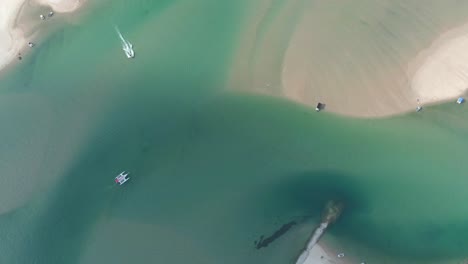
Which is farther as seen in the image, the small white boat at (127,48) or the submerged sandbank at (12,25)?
the submerged sandbank at (12,25)

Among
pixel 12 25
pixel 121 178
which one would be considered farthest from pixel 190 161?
pixel 12 25

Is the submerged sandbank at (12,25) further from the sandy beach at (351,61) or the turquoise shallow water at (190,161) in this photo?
the sandy beach at (351,61)

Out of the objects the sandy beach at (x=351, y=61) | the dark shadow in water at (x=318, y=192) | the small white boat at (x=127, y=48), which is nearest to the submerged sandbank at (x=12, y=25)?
the small white boat at (x=127, y=48)

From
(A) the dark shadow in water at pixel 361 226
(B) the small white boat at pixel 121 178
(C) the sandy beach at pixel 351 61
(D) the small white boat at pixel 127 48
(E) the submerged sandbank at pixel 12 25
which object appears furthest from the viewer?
(E) the submerged sandbank at pixel 12 25

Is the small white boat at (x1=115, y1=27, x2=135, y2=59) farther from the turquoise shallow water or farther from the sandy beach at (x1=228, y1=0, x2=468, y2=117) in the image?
the sandy beach at (x1=228, y1=0, x2=468, y2=117)

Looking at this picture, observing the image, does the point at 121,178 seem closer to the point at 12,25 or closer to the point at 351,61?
the point at 12,25

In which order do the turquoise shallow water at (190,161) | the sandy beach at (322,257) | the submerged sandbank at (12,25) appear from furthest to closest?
the submerged sandbank at (12,25)
the turquoise shallow water at (190,161)
the sandy beach at (322,257)
